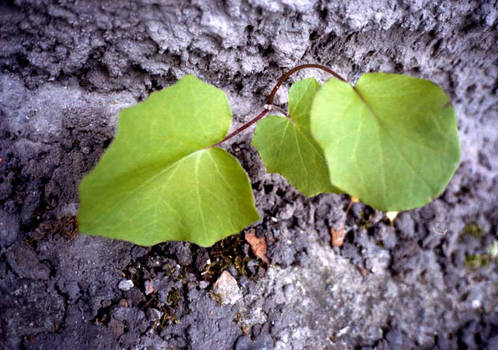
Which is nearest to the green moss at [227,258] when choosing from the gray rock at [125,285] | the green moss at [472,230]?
the gray rock at [125,285]

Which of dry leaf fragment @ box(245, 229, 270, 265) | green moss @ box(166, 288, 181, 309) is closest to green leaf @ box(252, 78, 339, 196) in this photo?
dry leaf fragment @ box(245, 229, 270, 265)

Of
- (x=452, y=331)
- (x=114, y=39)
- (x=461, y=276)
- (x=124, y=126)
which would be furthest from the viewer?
(x=461, y=276)

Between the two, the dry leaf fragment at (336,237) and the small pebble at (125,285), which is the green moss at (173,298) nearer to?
the small pebble at (125,285)

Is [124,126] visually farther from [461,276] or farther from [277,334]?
[461,276]

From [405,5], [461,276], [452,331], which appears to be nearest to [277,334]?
[452,331]

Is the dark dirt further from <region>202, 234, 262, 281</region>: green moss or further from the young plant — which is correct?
the young plant

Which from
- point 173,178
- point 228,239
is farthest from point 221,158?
point 228,239

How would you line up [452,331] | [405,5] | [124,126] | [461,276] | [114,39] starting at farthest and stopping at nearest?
[461,276], [452,331], [405,5], [114,39], [124,126]

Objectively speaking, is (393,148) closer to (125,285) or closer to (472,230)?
(125,285)
